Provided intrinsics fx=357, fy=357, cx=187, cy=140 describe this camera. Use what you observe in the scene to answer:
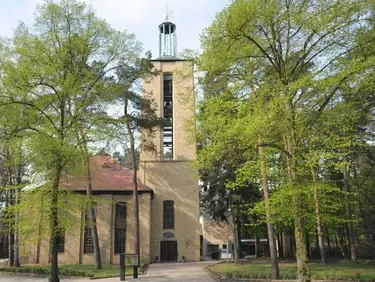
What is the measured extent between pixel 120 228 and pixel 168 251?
15.9ft

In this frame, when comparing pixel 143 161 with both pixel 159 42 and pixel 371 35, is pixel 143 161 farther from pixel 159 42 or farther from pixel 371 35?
pixel 371 35

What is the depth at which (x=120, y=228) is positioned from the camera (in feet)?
105

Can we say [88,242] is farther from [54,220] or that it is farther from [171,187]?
[54,220]

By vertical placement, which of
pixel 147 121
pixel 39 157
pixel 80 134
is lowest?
pixel 39 157

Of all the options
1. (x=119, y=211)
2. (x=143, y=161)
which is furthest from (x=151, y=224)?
(x=143, y=161)

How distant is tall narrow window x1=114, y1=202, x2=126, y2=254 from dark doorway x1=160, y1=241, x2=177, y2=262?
138 inches

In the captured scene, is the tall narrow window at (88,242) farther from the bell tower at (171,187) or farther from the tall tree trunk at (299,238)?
the tall tree trunk at (299,238)

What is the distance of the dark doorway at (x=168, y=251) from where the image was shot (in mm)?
32312

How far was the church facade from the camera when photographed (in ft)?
102

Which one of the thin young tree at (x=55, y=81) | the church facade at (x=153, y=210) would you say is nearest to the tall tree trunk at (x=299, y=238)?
the thin young tree at (x=55, y=81)

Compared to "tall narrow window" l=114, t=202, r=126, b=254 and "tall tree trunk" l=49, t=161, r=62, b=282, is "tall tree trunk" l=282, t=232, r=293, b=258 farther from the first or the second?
"tall tree trunk" l=49, t=161, r=62, b=282

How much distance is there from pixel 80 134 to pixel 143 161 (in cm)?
1805

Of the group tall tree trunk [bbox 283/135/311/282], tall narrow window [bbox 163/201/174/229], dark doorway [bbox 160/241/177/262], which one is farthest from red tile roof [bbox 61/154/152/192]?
tall tree trunk [bbox 283/135/311/282]

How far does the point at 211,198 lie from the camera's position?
2947 centimetres
